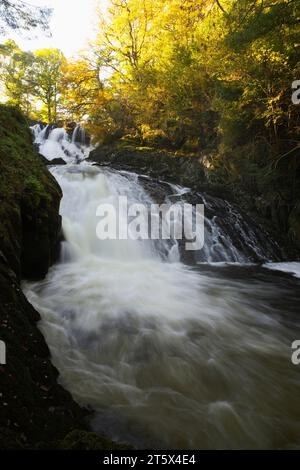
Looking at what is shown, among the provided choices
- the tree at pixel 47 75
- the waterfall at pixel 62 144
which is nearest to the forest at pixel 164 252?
the waterfall at pixel 62 144

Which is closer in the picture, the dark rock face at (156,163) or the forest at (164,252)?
the forest at (164,252)

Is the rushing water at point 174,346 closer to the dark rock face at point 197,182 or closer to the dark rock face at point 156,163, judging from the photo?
the dark rock face at point 197,182

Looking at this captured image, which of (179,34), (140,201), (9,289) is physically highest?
(179,34)

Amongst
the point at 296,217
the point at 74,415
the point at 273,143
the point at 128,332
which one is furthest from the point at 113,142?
the point at 74,415

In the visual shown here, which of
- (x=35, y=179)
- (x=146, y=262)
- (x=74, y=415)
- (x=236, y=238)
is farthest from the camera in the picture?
(x=236, y=238)

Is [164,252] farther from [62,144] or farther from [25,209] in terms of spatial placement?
[62,144]

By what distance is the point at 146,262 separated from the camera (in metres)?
7.64

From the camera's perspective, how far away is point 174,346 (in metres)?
3.57

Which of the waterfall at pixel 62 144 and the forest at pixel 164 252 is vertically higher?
the waterfall at pixel 62 144

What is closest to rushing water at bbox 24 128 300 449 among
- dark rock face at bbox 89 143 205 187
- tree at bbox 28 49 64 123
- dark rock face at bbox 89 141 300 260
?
dark rock face at bbox 89 141 300 260

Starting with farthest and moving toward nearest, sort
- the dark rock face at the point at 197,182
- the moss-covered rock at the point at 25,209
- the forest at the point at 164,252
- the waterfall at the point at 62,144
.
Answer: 1. the waterfall at the point at 62,144
2. the dark rock face at the point at 197,182
3. the moss-covered rock at the point at 25,209
4. the forest at the point at 164,252

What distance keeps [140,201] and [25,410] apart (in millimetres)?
8391

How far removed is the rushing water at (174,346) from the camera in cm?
243
